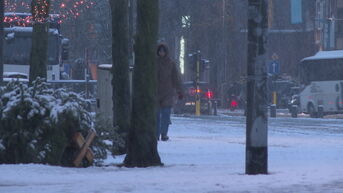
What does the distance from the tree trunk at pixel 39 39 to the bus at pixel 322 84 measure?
106 feet

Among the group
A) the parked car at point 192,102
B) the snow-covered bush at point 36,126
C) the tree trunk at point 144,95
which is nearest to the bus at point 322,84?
the parked car at point 192,102

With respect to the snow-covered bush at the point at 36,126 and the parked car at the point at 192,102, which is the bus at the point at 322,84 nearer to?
the parked car at the point at 192,102

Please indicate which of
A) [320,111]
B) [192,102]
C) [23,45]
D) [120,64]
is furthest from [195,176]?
[320,111]

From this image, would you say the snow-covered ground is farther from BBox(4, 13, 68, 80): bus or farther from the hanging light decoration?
the hanging light decoration

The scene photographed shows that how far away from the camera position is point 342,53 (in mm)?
56594

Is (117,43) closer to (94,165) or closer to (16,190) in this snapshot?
(94,165)

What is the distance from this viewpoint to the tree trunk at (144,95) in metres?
14.0

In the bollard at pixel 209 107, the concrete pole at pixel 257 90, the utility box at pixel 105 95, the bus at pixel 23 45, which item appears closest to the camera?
the concrete pole at pixel 257 90

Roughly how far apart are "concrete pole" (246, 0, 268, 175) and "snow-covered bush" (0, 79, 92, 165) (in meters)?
2.88

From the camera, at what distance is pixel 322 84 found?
54.8 m

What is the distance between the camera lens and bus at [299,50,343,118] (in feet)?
172

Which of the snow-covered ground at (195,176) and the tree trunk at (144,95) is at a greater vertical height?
the tree trunk at (144,95)

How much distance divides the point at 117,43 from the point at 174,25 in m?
48.4

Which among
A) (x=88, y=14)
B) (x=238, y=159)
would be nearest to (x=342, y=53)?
(x=88, y=14)
